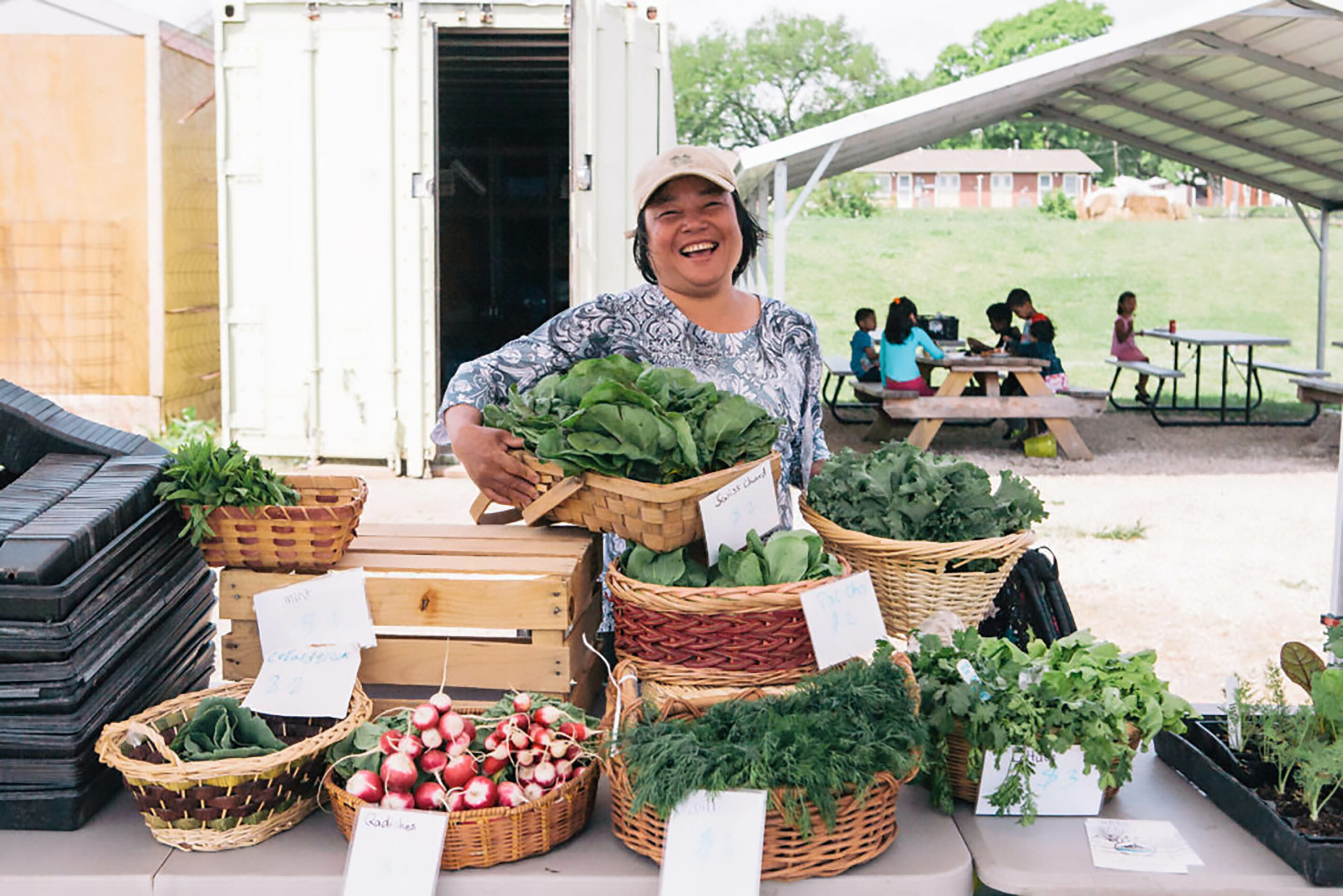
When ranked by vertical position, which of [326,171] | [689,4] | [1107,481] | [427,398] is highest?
[689,4]

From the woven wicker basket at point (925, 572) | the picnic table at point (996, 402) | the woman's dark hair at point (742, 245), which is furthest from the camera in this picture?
the picnic table at point (996, 402)

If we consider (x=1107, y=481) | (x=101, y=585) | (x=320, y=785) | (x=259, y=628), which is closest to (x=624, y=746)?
(x=320, y=785)

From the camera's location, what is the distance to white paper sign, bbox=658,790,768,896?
161 centimetres

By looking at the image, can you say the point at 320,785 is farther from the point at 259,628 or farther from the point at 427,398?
the point at 427,398

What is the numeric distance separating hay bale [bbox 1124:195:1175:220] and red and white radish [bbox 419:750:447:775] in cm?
3532

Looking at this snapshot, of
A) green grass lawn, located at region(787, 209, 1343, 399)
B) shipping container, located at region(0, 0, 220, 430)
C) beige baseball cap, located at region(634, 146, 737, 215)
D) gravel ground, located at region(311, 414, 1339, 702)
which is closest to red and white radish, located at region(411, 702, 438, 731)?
beige baseball cap, located at region(634, 146, 737, 215)

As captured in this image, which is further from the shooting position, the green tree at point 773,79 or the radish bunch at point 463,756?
the green tree at point 773,79

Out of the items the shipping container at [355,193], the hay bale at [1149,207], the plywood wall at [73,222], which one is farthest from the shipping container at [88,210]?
the hay bale at [1149,207]

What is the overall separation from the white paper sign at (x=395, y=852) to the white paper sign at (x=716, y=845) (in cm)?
30

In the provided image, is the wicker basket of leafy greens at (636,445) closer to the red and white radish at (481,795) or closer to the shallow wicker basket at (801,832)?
the shallow wicker basket at (801,832)

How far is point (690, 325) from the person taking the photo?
263 cm

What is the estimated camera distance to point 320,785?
188 centimetres

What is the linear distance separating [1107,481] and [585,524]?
7.99 metres

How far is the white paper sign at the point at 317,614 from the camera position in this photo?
6.73ft
